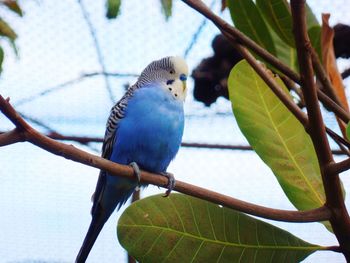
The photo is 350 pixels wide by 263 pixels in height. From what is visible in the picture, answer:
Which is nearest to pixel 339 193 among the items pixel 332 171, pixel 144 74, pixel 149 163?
pixel 332 171

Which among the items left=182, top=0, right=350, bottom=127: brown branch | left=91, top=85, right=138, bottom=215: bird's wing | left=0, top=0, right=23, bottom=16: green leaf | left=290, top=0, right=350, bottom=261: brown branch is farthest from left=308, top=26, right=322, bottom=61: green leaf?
left=0, top=0, right=23, bottom=16: green leaf

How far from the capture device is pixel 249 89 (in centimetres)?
88

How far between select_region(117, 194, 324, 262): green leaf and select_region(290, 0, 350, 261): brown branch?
0.13 meters

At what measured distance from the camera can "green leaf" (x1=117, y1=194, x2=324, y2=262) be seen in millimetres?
770

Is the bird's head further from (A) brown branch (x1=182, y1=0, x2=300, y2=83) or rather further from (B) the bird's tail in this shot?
(A) brown branch (x1=182, y1=0, x2=300, y2=83)

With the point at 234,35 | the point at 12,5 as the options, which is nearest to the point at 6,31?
the point at 12,5

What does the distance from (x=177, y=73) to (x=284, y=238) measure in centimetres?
56

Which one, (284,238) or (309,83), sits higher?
(309,83)

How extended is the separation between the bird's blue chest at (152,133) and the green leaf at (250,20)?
0.95 ft

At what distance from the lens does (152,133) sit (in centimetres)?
117

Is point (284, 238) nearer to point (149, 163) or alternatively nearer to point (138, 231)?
point (138, 231)

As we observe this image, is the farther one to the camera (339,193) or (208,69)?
(208,69)

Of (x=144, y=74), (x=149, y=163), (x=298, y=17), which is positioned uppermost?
(x=298, y=17)

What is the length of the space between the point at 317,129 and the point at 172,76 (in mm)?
676
